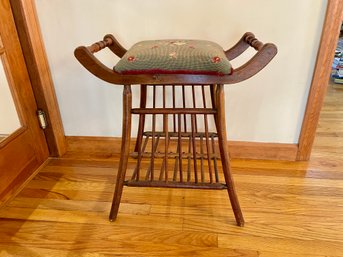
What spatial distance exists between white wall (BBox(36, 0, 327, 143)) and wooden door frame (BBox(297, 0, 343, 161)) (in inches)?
1.0

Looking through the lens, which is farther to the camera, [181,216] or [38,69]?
[38,69]

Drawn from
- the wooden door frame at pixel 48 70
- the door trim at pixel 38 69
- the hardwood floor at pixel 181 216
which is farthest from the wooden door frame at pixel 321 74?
the door trim at pixel 38 69

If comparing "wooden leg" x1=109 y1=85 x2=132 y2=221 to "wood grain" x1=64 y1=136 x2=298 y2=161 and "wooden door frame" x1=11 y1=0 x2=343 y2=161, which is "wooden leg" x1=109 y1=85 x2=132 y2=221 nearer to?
"wood grain" x1=64 y1=136 x2=298 y2=161

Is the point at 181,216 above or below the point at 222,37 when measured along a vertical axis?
below

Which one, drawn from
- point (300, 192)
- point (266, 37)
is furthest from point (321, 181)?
point (266, 37)

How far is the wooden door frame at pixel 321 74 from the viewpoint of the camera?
3.10ft

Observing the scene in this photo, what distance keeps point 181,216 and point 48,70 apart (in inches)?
33.6

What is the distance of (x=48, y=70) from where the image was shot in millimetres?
1180

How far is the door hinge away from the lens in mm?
1206

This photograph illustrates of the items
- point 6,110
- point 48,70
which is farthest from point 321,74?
point 6,110

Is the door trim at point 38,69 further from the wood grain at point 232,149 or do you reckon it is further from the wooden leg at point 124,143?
the wooden leg at point 124,143

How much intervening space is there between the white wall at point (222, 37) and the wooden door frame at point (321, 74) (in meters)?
0.03

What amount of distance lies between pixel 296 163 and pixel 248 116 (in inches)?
12.7

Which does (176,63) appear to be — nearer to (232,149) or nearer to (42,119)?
(232,149)
